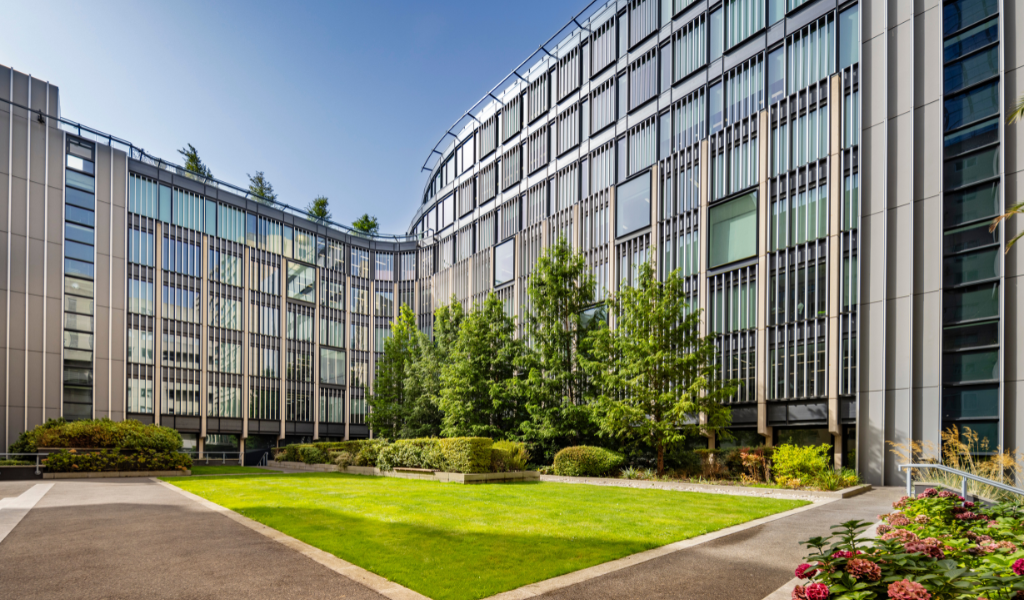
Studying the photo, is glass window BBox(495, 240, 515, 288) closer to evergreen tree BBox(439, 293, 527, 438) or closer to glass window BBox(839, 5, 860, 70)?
evergreen tree BBox(439, 293, 527, 438)

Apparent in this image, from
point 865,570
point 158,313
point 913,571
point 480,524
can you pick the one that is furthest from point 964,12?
point 158,313

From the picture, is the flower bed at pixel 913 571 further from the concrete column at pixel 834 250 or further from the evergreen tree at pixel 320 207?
the evergreen tree at pixel 320 207

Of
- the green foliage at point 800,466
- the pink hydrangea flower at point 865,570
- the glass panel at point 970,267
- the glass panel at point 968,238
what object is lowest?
the green foliage at point 800,466

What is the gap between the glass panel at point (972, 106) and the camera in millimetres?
21453

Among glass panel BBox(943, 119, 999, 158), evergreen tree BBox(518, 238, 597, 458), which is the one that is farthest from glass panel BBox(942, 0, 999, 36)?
evergreen tree BBox(518, 238, 597, 458)

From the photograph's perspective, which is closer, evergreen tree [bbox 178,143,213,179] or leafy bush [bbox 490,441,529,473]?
leafy bush [bbox 490,441,529,473]

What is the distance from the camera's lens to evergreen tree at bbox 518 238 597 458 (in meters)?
27.1

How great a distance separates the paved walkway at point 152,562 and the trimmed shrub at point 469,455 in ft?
36.2

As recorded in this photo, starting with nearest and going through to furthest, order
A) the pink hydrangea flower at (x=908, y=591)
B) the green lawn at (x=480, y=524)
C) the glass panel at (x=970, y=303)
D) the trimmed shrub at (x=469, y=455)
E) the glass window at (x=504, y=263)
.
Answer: the pink hydrangea flower at (x=908, y=591) → the green lawn at (x=480, y=524) → the glass panel at (x=970, y=303) → the trimmed shrub at (x=469, y=455) → the glass window at (x=504, y=263)

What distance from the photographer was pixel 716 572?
7836 mm

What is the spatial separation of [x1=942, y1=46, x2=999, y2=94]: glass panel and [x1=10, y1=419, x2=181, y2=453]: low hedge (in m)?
35.6

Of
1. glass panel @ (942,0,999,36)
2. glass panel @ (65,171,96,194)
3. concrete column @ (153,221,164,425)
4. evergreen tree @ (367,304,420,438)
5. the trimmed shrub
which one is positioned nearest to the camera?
glass panel @ (942,0,999,36)

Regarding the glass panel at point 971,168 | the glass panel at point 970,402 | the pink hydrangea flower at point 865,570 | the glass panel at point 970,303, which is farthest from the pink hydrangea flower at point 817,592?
the glass panel at point 971,168

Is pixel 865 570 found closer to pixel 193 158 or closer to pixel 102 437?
pixel 102 437
